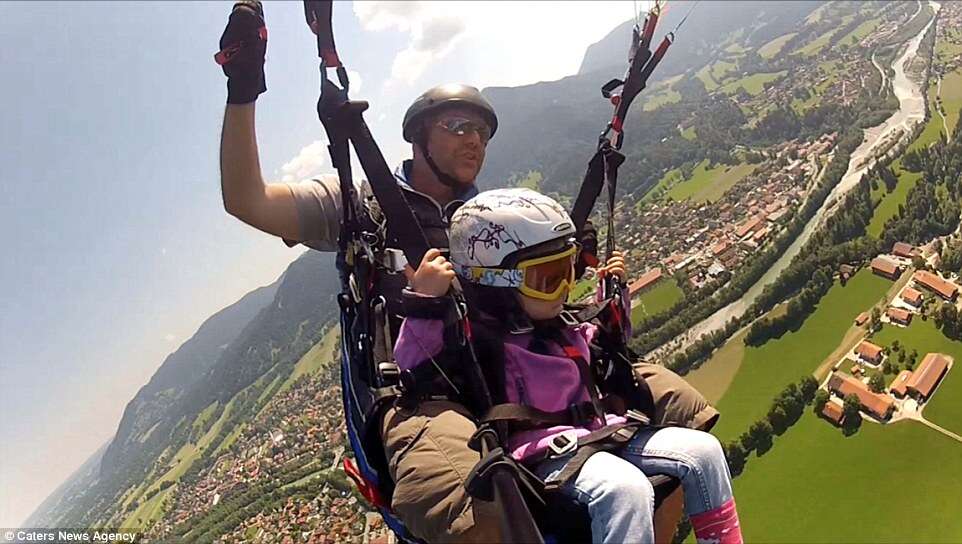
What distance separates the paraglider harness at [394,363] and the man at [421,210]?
8cm

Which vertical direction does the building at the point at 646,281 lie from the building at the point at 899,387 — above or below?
above

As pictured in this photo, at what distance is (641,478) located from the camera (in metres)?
1.59

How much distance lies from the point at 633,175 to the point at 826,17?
80202 mm

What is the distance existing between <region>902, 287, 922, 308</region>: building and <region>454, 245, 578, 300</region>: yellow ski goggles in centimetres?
3259

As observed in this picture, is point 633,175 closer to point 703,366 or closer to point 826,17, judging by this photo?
point 703,366

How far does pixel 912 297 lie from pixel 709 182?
40.8m

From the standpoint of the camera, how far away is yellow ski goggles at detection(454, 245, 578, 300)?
80.4 inches

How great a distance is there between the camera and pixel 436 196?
2771mm

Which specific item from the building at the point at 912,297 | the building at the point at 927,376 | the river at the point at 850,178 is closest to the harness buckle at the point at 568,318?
the building at the point at 927,376

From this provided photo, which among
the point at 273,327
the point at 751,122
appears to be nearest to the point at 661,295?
the point at 751,122

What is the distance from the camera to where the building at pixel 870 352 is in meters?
24.9

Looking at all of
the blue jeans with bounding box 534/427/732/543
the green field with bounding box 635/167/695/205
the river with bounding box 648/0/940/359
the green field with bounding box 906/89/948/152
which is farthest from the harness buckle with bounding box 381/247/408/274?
the green field with bounding box 635/167/695/205

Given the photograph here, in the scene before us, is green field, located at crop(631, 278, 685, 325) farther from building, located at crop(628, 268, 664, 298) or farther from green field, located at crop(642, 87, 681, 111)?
green field, located at crop(642, 87, 681, 111)

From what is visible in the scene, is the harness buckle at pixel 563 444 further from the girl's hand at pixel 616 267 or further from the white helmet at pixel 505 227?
the girl's hand at pixel 616 267
